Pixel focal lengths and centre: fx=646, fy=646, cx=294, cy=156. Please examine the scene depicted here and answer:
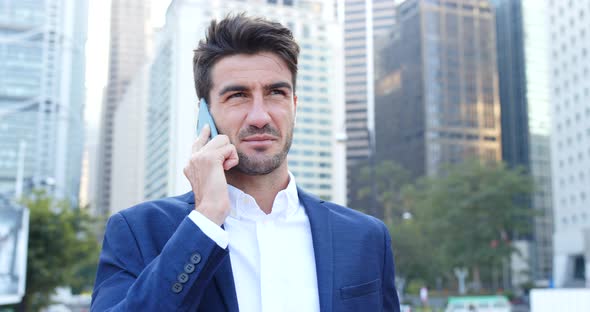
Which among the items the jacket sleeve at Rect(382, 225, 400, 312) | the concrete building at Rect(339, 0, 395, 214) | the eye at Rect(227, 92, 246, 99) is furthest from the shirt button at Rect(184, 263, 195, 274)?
the concrete building at Rect(339, 0, 395, 214)

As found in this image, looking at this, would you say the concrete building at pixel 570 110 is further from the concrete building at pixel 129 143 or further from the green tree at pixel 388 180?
the concrete building at pixel 129 143

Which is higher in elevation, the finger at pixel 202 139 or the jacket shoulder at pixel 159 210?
the finger at pixel 202 139

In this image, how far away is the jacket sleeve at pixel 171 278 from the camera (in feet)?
5.55

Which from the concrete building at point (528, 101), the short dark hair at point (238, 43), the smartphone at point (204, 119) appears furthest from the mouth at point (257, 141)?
the concrete building at point (528, 101)

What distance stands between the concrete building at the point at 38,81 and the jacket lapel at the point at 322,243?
102825mm

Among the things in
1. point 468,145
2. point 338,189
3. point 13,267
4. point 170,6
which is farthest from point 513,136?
point 13,267

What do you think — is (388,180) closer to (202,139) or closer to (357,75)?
(357,75)

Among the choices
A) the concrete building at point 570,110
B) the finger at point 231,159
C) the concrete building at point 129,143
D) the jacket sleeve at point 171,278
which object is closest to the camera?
the jacket sleeve at point 171,278

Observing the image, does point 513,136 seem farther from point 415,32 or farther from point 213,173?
point 213,173

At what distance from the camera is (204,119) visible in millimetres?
2111

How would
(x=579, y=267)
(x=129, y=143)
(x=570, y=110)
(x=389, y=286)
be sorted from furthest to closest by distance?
(x=129, y=143) → (x=570, y=110) → (x=579, y=267) → (x=389, y=286)

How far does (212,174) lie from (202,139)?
0.21 meters

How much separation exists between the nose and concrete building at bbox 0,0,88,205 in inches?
4054

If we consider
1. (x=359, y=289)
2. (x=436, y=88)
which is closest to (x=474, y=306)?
(x=359, y=289)
